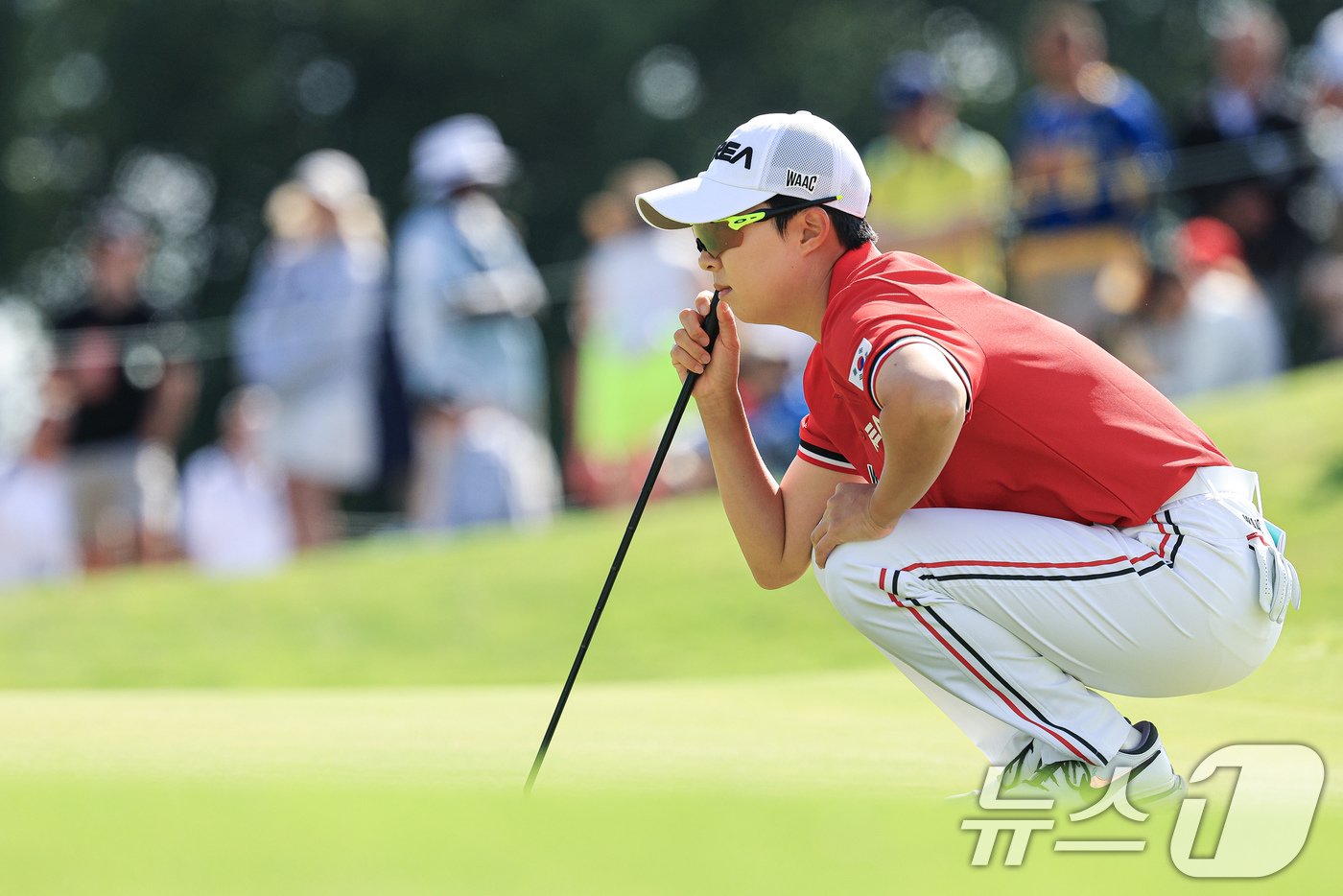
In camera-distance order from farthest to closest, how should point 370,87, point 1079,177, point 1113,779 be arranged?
point 370,87 → point 1079,177 → point 1113,779

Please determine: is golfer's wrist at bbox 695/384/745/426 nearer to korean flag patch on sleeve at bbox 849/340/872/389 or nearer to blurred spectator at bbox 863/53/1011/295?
korean flag patch on sleeve at bbox 849/340/872/389

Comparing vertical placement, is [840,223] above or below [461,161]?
above

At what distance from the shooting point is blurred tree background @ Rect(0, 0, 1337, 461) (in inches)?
1005

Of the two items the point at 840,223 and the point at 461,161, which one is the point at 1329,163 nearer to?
the point at 461,161

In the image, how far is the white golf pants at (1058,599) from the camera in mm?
3916

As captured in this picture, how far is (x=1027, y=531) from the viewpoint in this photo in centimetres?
396

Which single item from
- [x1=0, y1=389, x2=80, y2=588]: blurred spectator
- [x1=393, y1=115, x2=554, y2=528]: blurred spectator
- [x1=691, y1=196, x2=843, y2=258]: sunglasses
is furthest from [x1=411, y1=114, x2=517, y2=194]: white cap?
[x1=691, y1=196, x2=843, y2=258]: sunglasses

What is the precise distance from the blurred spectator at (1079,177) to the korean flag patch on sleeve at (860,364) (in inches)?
269

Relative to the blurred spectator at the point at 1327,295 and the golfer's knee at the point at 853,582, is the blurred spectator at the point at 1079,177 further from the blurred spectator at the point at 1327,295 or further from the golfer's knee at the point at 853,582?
the golfer's knee at the point at 853,582

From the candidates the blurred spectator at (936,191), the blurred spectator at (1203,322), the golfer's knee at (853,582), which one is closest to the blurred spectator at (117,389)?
the blurred spectator at (936,191)

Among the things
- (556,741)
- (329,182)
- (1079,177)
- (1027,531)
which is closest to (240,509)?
(329,182)

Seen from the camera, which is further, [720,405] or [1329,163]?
[1329,163]

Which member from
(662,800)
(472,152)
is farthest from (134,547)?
(662,800)

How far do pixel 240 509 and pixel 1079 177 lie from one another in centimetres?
632
